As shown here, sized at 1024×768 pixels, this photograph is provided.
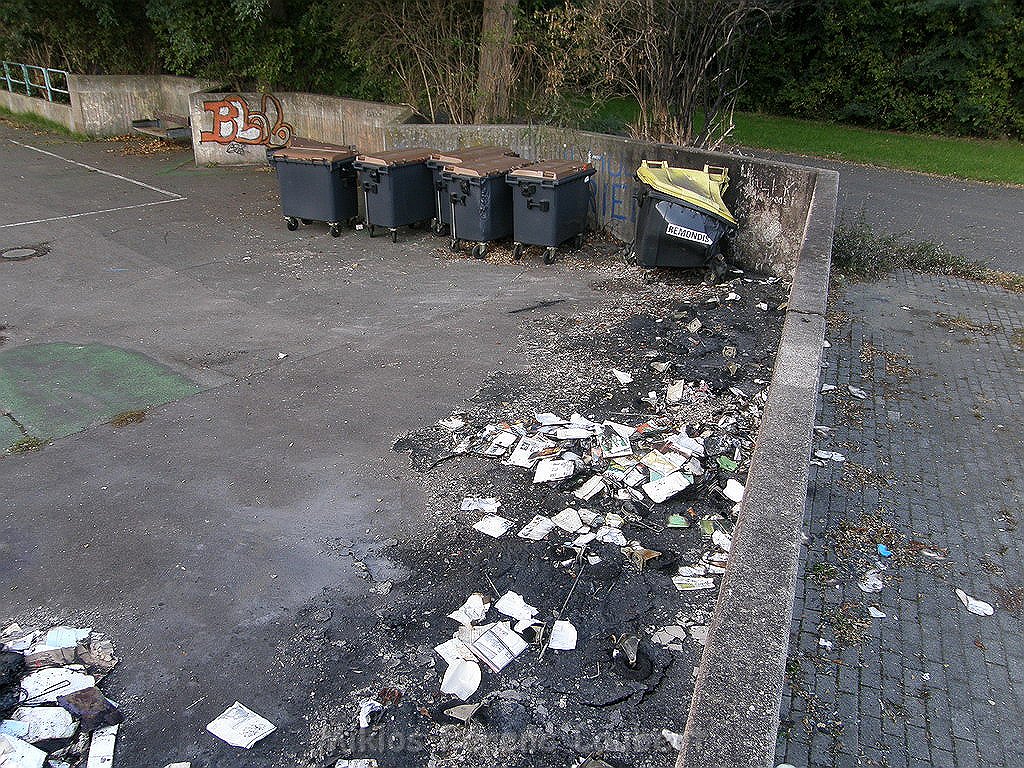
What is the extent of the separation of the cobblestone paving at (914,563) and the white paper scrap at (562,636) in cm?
109

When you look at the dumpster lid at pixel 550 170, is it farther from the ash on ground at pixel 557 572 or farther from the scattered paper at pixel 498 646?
the scattered paper at pixel 498 646

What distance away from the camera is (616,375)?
6.97m

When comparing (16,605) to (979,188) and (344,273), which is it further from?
(979,188)

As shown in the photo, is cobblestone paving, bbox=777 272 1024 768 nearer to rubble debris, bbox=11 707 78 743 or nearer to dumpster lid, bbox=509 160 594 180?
rubble debris, bbox=11 707 78 743

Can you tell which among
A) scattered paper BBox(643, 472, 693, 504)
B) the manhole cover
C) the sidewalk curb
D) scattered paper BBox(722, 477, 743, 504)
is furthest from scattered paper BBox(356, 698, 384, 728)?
the manhole cover

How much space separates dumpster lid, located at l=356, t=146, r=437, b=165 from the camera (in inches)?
424

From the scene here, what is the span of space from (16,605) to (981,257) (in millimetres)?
12323

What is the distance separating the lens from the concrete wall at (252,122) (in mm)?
16328

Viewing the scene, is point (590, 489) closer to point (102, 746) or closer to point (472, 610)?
point (472, 610)

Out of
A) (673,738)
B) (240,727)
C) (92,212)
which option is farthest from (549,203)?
(92,212)

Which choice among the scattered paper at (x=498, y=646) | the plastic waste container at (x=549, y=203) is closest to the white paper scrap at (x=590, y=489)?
the scattered paper at (x=498, y=646)

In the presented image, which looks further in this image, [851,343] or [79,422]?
[851,343]

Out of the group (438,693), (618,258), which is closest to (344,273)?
(618,258)

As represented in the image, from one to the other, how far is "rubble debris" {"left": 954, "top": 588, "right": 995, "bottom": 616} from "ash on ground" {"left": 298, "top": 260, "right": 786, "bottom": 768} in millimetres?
1398
